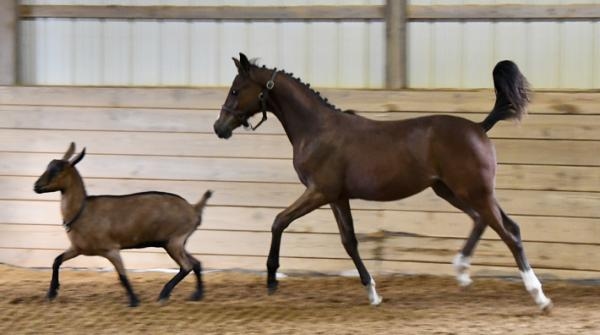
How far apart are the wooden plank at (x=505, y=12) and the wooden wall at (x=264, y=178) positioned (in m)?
0.63

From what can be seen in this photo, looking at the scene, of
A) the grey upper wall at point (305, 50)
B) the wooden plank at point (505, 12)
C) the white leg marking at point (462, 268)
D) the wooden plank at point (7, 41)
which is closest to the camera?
the white leg marking at point (462, 268)

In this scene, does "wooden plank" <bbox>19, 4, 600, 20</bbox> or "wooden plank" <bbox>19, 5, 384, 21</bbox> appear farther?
"wooden plank" <bbox>19, 5, 384, 21</bbox>

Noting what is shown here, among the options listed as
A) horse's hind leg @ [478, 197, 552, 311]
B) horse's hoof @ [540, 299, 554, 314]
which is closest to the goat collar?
horse's hind leg @ [478, 197, 552, 311]

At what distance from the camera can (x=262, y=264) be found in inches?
286

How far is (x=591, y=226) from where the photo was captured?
6.83 m

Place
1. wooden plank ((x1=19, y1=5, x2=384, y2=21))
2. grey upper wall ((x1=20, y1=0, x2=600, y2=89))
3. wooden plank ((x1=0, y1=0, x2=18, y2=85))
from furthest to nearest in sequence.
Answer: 1. wooden plank ((x1=0, y1=0, x2=18, y2=85))
2. wooden plank ((x1=19, y1=5, x2=384, y2=21))
3. grey upper wall ((x1=20, y1=0, x2=600, y2=89))

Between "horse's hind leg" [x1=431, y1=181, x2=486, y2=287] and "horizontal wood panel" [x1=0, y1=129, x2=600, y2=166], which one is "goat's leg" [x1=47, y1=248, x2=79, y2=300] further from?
"horse's hind leg" [x1=431, y1=181, x2=486, y2=287]

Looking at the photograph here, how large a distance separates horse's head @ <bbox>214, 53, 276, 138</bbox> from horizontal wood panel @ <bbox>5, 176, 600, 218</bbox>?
116 centimetres

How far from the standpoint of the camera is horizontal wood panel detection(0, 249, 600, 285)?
22.9 feet

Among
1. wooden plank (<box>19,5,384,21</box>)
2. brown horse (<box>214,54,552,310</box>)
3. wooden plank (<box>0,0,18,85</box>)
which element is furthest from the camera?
wooden plank (<box>0,0,18,85</box>)

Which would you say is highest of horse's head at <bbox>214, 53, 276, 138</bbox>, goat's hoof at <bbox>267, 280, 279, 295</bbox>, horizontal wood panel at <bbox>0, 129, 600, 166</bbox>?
horse's head at <bbox>214, 53, 276, 138</bbox>

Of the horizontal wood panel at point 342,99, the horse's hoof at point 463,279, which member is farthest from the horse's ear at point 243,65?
the horse's hoof at point 463,279

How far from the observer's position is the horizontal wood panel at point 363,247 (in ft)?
22.6

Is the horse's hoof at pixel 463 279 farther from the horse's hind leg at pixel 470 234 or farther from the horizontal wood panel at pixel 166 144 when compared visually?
the horizontal wood panel at pixel 166 144
